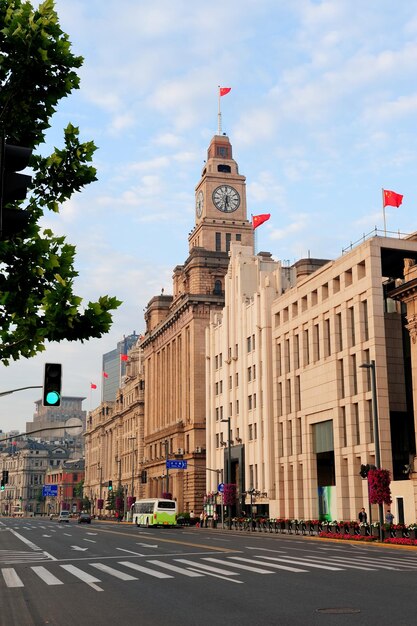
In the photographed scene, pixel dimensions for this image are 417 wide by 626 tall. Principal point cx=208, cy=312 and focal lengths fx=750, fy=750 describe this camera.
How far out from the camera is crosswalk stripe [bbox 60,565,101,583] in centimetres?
2186

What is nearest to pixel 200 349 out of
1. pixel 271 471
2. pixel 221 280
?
pixel 221 280

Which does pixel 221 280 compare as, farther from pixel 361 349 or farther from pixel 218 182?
pixel 361 349

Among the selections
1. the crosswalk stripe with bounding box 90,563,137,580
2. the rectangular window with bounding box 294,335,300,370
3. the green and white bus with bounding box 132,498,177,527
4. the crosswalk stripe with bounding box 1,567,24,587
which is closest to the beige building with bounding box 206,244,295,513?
the rectangular window with bounding box 294,335,300,370

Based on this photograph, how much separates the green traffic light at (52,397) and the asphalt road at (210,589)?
458 cm

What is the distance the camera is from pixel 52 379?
60.5 ft

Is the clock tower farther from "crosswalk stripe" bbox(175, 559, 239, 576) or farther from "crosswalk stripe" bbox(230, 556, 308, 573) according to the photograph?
"crosswalk stripe" bbox(175, 559, 239, 576)

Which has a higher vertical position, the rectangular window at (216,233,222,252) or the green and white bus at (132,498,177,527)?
the rectangular window at (216,233,222,252)

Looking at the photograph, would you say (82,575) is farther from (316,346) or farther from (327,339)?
(316,346)

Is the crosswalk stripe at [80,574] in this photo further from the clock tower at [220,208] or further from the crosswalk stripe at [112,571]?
the clock tower at [220,208]

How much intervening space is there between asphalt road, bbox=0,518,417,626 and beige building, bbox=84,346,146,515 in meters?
73.3

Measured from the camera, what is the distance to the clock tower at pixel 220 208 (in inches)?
4619

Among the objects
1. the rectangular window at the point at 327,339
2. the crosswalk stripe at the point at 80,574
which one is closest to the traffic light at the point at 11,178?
the crosswalk stripe at the point at 80,574

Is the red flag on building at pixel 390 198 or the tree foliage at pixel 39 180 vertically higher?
the red flag on building at pixel 390 198

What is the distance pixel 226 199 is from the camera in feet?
394
